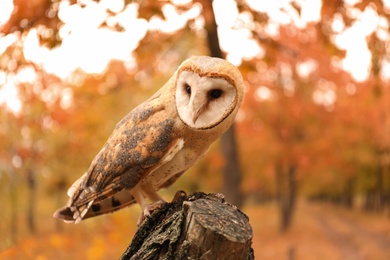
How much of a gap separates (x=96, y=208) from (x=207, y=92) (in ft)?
2.57

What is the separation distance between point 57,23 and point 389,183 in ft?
51.3

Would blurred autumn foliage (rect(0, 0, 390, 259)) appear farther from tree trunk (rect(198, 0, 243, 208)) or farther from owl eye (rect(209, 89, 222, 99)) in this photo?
owl eye (rect(209, 89, 222, 99))

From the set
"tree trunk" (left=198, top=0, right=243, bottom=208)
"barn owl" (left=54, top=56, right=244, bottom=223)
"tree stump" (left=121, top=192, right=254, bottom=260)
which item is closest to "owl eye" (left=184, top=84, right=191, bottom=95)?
"barn owl" (left=54, top=56, right=244, bottom=223)

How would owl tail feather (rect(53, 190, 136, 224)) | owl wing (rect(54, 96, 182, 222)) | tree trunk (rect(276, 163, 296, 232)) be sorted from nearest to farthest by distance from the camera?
owl wing (rect(54, 96, 182, 222)) < owl tail feather (rect(53, 190, 136, 224)) < tree trunk (rect(276, 163, 296, 232))

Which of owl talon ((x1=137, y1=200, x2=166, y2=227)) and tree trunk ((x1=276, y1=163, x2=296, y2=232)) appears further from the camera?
tree trunk ((x1=276, y1=163, x2=296, y2=232))

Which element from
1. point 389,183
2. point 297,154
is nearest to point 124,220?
point 297,154

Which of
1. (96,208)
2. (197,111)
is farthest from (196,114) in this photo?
(96,208)

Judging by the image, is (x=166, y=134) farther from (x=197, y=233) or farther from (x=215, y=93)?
(x=197, y=233)

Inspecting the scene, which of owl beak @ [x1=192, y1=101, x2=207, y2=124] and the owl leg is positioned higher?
owl beak @ [x1=192, y1=101, x2=207, y2=124]

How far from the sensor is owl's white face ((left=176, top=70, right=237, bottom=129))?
5.52 feet

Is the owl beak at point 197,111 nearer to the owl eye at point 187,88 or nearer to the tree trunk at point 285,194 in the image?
the owl eye at point 187,88

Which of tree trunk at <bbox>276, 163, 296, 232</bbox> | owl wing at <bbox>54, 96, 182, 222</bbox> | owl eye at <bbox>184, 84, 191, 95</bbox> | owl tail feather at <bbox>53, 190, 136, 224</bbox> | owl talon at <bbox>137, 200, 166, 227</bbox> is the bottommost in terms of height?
tree trunk at <bbox>276, 163, 296, 232</bbox>

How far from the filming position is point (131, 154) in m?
1.80

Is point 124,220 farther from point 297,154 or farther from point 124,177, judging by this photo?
point 297,154
